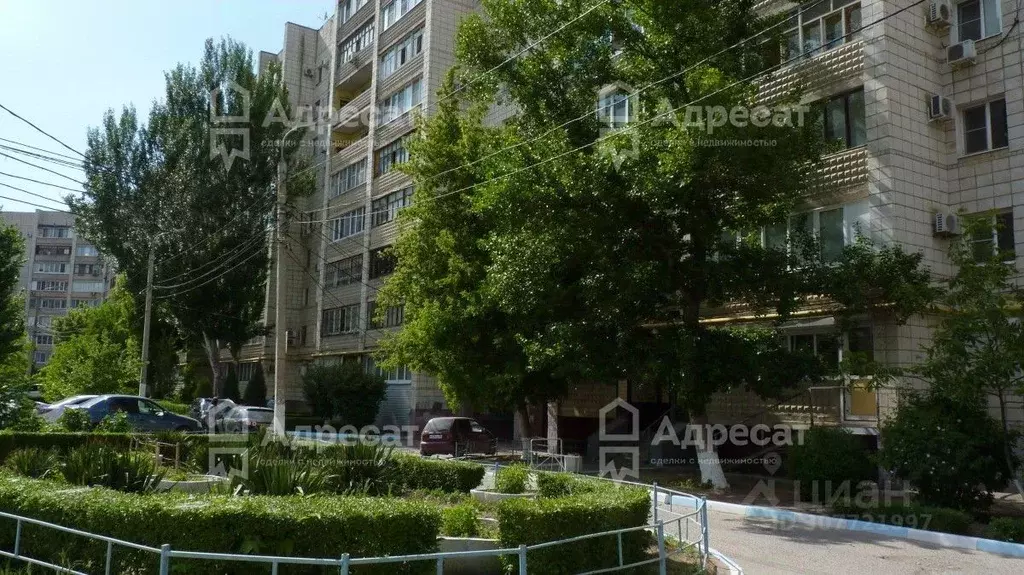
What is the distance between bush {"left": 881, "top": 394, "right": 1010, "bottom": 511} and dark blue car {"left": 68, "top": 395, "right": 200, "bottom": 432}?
22577 mm

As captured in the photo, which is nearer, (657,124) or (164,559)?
(164,559)

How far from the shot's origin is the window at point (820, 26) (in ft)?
67.7

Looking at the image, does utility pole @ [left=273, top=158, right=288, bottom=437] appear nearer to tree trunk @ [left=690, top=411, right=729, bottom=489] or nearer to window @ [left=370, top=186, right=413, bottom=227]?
tree trunk @ [left=690, top=411, right=729, bottom=489]

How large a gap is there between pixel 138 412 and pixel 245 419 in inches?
151

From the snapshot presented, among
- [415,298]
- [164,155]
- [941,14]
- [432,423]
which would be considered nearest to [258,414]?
[432,423]

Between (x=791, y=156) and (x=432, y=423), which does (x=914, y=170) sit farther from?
(x=432, y=423)

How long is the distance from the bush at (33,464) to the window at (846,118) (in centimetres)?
1730

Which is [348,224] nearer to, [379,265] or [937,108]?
[379,265]

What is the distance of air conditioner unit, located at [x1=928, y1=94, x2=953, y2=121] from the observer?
19906 millimetres

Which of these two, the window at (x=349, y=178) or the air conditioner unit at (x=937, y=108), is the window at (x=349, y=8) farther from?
the air conditioner unit at (x=937, y=108)

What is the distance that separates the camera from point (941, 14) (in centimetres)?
2025

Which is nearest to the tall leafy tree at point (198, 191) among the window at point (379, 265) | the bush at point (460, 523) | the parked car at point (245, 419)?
the window at point (379, 265)

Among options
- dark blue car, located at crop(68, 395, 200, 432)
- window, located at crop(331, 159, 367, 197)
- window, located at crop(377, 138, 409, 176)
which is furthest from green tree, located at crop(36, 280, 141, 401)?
window, located at crop(377, 138, 409, 176)

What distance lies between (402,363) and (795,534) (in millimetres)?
15625
